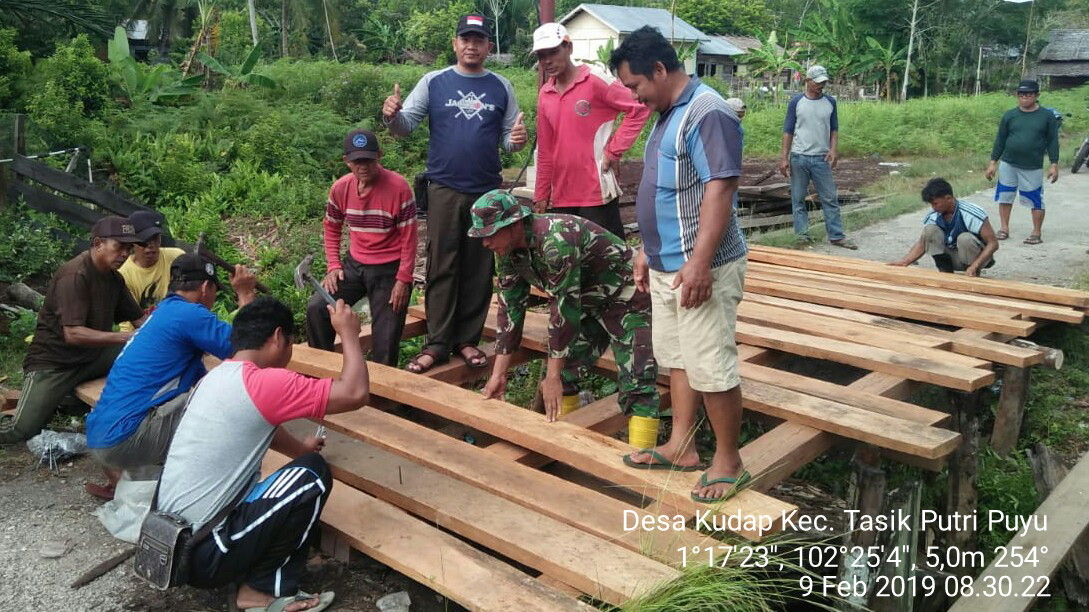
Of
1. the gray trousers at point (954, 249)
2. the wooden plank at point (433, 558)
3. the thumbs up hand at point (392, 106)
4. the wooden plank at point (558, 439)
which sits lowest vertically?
the wooden plank at point (433, 558)

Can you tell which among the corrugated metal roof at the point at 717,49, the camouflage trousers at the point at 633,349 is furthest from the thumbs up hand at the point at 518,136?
the corrugated metal roof at the point at 717,49

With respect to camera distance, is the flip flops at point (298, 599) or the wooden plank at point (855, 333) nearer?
the flip flops at point (298, 599)

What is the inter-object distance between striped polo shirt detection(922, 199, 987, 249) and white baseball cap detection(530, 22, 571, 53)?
3.34 m

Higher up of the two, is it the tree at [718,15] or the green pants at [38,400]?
the tree at [718,15]

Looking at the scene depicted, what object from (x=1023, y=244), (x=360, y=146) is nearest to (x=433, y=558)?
(x=360, y=146)

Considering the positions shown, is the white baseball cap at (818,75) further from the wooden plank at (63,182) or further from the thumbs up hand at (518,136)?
the wooden plank at (63,182)

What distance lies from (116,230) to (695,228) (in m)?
3.04

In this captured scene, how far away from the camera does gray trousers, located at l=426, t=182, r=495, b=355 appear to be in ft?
15.8

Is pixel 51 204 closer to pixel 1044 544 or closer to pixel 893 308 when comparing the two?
pixel 893 308

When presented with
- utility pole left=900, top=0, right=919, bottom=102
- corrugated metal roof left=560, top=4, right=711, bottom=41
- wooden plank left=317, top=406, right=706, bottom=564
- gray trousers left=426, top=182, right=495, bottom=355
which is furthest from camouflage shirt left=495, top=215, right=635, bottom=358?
corrugated metal roof left=560, top=4, right=711, bottom=41

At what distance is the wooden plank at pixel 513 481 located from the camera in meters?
3.12

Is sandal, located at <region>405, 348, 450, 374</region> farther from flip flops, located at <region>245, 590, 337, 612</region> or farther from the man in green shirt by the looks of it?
the man in green shirt

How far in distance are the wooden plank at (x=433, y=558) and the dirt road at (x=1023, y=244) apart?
5.90m

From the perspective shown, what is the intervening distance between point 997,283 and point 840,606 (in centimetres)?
342
